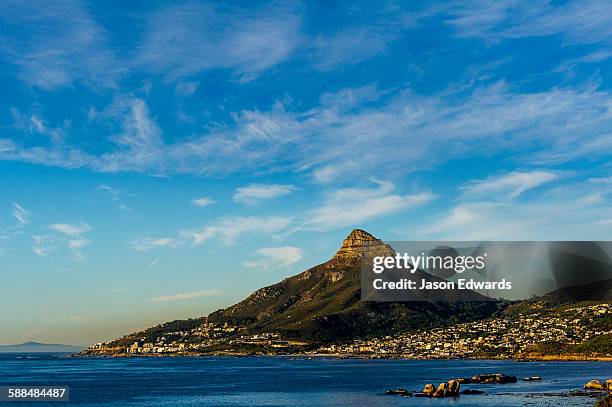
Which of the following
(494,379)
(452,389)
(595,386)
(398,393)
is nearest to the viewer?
(595,386)

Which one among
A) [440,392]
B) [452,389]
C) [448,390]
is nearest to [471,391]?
[452,389]

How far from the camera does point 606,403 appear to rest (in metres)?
89.8

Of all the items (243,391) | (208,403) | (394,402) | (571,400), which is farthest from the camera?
(243,391)

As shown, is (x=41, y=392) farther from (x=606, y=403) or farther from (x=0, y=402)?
(x=606, y=403)

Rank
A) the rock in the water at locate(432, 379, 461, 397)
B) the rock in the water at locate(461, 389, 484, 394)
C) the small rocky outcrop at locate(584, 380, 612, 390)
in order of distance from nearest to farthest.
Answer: the small rocky outcrop at locate(584, 380, 612, 390) → the rock in the water at locate(432, 379, 461, 397) → the rock in the water at locate(461, 389, 484, 394)

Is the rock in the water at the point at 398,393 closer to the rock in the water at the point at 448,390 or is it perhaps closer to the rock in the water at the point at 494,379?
the rock in the water at the point at 448,390

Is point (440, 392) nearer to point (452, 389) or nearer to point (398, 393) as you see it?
point (452, 389)

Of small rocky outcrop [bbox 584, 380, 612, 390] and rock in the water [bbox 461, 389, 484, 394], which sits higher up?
small rocky outcrop [bbox 584, 380, 612, 390]

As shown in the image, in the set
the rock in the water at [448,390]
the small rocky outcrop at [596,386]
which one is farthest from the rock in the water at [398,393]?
the small rocky outcrop at [596,386]

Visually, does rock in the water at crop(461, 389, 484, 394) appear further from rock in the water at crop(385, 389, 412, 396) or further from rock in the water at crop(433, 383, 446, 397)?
rock in the water at crop(385, 389, 412, 396)

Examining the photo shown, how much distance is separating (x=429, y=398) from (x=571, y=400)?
27.9 m

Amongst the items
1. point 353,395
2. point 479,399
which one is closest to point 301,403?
point 353,395

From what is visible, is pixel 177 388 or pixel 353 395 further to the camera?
pixel 177 388

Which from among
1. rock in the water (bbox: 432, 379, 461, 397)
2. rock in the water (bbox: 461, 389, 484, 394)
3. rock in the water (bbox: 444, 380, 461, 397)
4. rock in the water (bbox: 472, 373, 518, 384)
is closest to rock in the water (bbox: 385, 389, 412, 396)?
rock in the water (bbox: 432, 379, 461, 397)
